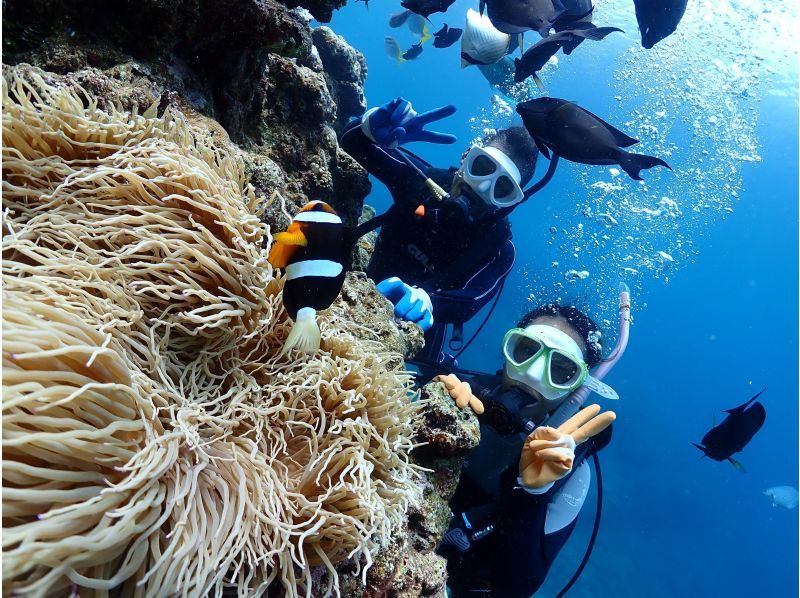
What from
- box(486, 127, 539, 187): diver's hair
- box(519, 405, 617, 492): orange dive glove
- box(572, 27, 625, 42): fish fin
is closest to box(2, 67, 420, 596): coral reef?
box(519, 405, 617, 492): orange dive glove

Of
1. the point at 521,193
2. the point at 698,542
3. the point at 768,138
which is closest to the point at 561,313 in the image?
the point at 521,193

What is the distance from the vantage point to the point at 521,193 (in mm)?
4070

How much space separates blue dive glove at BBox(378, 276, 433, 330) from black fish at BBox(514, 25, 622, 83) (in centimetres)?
160

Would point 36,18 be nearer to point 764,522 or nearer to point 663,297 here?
point 764,522

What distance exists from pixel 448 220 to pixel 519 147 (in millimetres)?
1068

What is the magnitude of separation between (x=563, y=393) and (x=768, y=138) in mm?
37797

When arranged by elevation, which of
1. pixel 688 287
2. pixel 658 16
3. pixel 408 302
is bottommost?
pixel 408 302

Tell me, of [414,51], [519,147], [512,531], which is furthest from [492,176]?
[414,51]

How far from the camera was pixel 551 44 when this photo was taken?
2.80 m

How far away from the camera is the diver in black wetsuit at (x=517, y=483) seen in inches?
110

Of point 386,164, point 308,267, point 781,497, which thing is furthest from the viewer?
point 781,497

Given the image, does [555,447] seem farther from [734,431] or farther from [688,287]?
[688,287]

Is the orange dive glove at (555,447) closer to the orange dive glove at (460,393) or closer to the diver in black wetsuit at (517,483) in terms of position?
the diver in black wetsuit at (517,483)

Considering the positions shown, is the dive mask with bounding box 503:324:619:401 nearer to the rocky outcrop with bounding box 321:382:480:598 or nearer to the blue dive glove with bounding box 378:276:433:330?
the blue dive glove with bounding box 378:276:433:330
